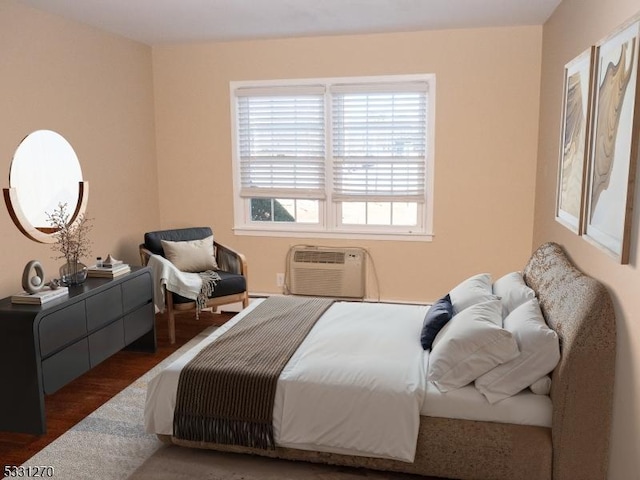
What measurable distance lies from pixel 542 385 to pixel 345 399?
2.86 ft

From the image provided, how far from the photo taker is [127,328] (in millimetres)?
3920

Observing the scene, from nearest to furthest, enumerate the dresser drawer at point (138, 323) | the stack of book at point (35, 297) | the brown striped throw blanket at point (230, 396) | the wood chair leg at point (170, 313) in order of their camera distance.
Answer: the brown striped throw blanket at point (230, 396) → the stack of book at point (35, 297) → the dresser drawer at point (138, 323) → the wood chair leg at point (170, 313)

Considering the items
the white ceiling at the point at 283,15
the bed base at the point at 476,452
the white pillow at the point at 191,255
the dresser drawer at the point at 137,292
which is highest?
the white ceiling at the point at 283,15

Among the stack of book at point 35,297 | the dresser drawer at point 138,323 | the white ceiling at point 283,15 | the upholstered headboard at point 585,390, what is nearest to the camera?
the upholstered headboard at point 585,390

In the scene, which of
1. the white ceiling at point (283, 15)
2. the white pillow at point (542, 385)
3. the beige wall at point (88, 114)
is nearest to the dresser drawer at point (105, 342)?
the beige wall at point (88, 114)

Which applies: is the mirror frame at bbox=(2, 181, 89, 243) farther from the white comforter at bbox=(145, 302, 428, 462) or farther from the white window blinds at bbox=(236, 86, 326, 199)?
the white window blinds at bbox=(236, 86, 326, 199)

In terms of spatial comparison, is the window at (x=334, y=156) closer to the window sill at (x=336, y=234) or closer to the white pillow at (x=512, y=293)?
the window sill at (x=336, y=234)

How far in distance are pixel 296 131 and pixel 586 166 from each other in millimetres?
2999

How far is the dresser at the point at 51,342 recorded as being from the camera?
2982mm

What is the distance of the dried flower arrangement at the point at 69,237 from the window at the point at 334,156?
1514mm

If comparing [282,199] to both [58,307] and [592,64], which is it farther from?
[592,64]

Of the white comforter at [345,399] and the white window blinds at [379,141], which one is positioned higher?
the white window blinds at [379,141]

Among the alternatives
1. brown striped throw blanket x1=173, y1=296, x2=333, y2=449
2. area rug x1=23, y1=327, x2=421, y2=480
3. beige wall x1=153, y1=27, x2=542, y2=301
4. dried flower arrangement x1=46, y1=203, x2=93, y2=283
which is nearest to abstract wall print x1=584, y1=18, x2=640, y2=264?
area rug x1=23, y1=327, x2=421, y2=480

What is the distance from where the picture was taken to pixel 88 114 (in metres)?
4.43
